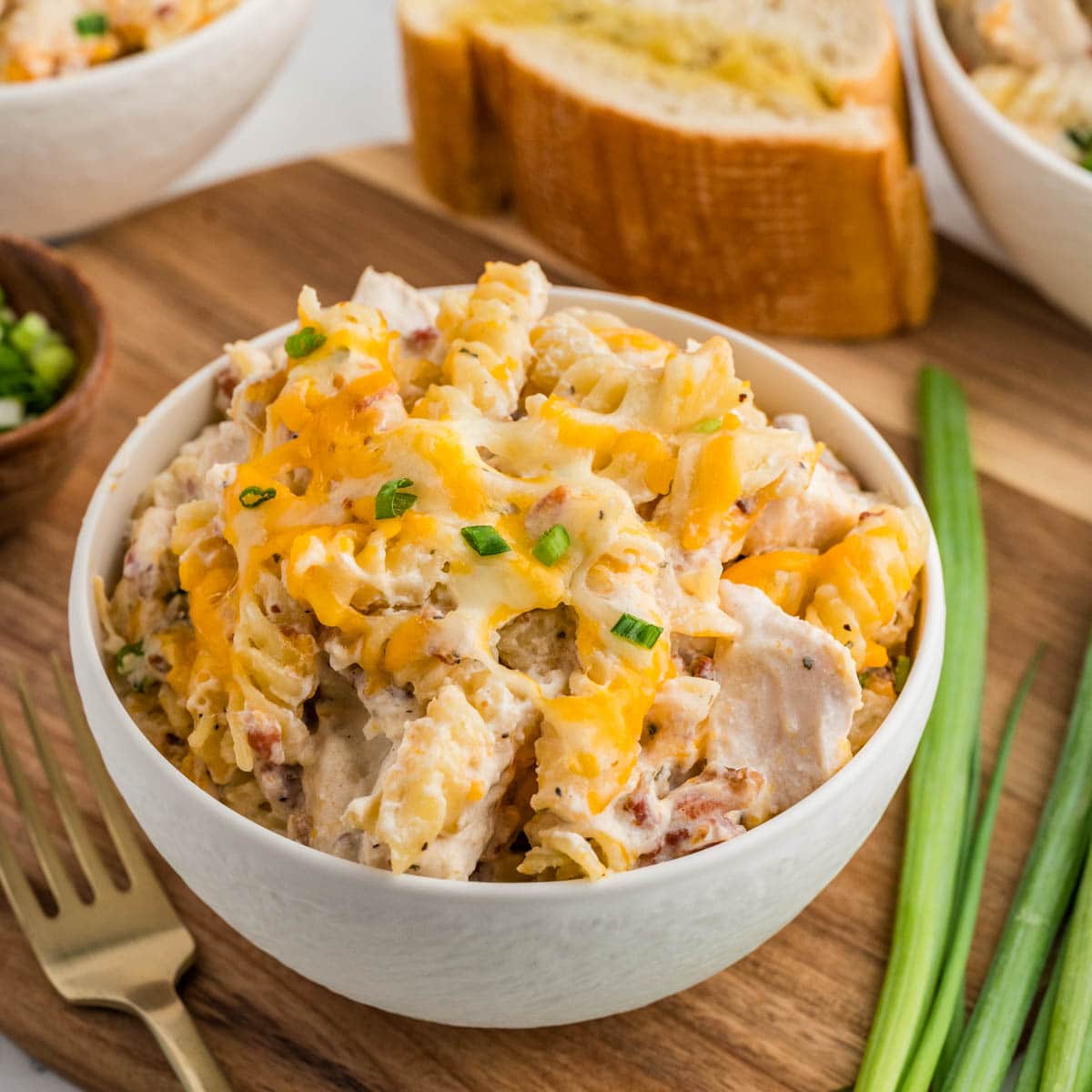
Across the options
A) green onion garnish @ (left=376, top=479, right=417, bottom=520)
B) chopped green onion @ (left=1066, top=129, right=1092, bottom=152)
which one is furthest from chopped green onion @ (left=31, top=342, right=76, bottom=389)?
chopped green onion @ (left=1066, top=129, right=1092, bottom=152)

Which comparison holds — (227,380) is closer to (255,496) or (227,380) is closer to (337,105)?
(255,496)

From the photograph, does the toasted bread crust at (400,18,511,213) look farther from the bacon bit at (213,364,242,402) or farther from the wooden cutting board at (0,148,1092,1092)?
the bacon bit at (213,364,242,402)

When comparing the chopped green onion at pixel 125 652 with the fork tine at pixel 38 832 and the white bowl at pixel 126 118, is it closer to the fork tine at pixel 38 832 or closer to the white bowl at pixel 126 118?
the fork tine at pixel 38 832

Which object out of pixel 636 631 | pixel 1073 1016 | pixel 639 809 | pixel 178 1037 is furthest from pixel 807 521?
pixel 178 1037

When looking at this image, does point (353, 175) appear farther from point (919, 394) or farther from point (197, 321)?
point (919, 394)

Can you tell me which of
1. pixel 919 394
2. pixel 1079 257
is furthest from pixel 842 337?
pixel 1079 257

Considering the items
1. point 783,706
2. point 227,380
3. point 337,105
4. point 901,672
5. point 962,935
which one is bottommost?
point 962,935
